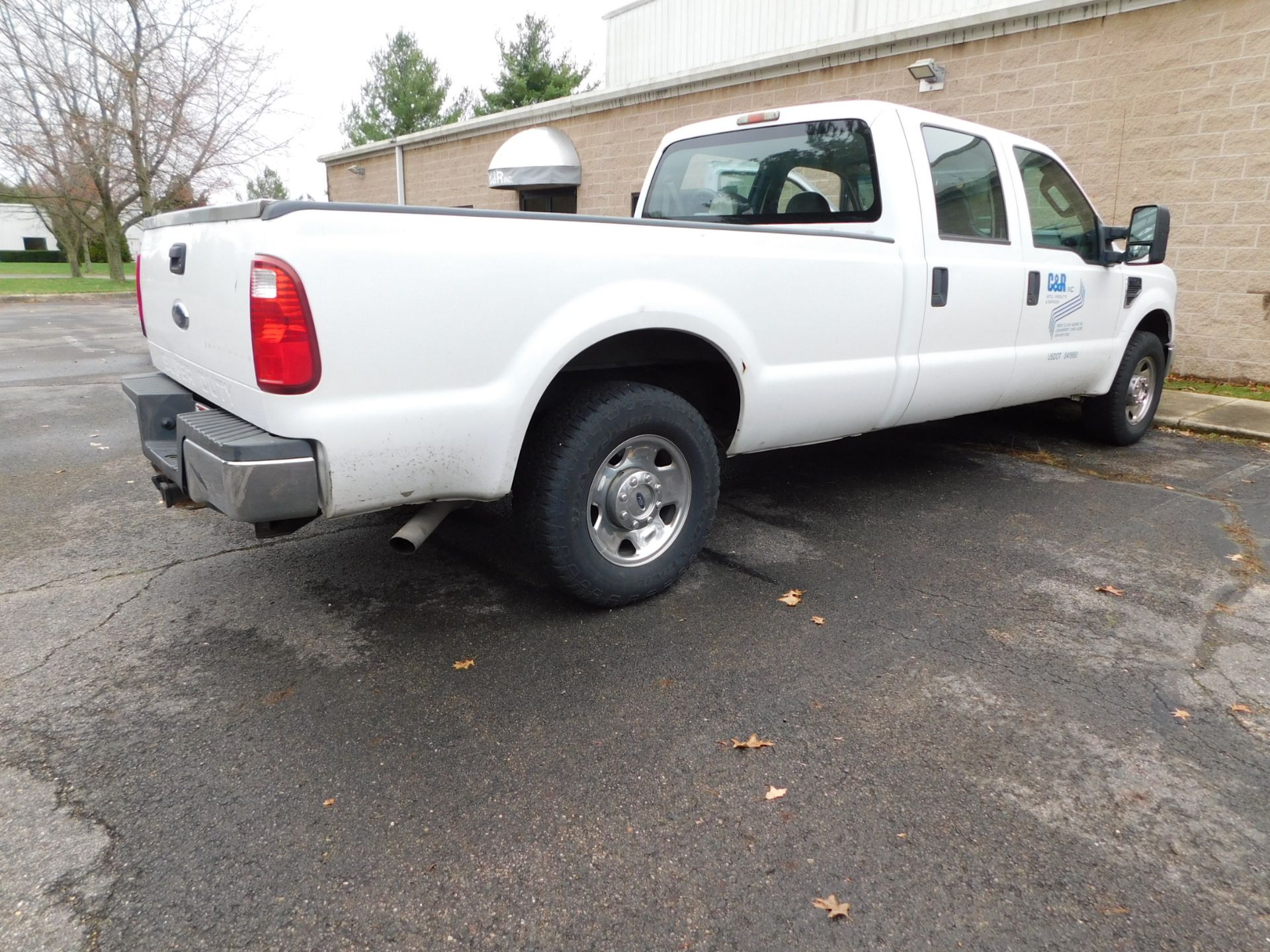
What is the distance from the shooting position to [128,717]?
8.97 feet

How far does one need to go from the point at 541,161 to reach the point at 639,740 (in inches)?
Result: 570

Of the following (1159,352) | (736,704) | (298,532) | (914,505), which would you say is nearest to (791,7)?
(1159,352)

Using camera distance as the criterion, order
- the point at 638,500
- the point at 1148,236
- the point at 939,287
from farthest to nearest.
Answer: the point at 1148,236, the point at 939,287, the point at 638,500

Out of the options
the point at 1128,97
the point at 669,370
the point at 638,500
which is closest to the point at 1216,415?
the point at 1128,97

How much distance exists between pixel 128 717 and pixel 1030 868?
8.50ft

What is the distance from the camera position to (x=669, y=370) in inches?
151

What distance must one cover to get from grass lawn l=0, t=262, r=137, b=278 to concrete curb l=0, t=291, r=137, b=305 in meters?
18.5

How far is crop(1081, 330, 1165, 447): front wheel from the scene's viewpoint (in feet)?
20.0

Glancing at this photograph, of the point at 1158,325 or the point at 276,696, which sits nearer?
the point at 276,696

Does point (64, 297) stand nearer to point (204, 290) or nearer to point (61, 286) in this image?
point (61, 286)

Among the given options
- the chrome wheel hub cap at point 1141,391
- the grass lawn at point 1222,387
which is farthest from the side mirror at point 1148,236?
the grass lawn at point 1222,387

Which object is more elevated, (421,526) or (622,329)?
(622,329)

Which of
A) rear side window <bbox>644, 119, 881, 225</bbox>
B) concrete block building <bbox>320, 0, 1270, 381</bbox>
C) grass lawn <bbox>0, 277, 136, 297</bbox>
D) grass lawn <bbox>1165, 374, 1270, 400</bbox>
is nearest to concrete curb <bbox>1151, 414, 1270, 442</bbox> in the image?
grass lawn <bbox>1165, 374, 1270, 400</bbox>

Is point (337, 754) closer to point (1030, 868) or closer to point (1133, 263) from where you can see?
point (1030, 868)
